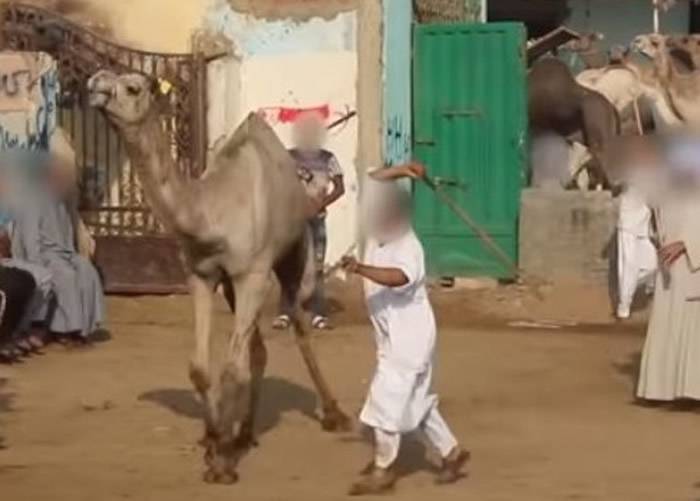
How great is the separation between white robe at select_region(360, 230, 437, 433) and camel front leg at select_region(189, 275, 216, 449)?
1065 millimetres

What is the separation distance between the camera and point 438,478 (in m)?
9.05

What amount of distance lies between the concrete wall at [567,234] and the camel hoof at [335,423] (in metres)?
6.97

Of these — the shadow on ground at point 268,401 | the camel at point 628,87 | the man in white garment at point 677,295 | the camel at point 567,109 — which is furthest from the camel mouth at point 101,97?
the camel at point 567,109

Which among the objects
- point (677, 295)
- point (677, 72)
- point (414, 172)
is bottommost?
point (677, 295)

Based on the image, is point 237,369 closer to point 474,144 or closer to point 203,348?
point 203,348

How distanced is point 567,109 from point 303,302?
28.6 ft

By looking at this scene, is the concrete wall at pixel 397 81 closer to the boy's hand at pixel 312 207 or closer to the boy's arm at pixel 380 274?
the boy's hand at pixel 312 207

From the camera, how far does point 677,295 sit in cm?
1125

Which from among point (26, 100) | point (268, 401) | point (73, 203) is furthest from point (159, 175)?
point (26, 100)

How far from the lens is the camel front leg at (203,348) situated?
938 cm

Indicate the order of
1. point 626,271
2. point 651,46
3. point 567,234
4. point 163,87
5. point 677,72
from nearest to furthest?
point 163,87 < point 626,271 < point 677,72 < point 651,46 < point 567,234

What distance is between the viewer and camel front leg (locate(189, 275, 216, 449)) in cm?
938

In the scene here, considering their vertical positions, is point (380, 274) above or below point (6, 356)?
above

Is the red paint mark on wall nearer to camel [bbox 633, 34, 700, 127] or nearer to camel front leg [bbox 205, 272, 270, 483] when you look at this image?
camel [bbox 633, 34, 700, 127]
